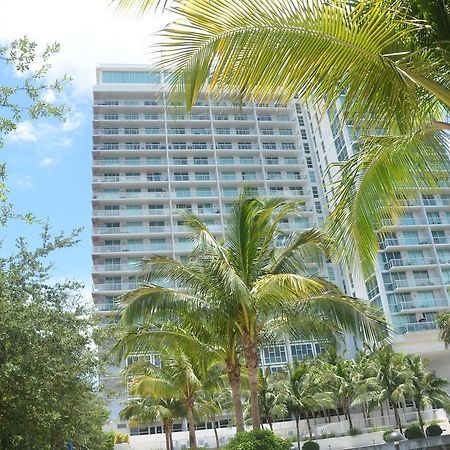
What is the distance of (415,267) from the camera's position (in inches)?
2395

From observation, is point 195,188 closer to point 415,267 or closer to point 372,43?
point 415,267

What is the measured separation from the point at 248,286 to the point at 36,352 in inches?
247

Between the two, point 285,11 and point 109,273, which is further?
point 109,273

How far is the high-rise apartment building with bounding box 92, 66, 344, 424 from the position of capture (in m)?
71.2

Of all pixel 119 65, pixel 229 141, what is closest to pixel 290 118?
pixel 229 141

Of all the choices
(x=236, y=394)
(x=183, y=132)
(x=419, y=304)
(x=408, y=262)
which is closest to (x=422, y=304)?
(x=419, y=304)

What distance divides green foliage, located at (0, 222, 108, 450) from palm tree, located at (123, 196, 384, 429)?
10.1 feet

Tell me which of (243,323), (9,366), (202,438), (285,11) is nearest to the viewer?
(285,11)

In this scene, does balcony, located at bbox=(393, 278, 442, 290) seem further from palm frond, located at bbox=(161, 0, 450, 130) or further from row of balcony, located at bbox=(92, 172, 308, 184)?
palm frond, located at bbox=(161, 0, 450, 130)

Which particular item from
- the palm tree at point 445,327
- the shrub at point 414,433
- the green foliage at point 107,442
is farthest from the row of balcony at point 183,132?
the shrub at point 414,433

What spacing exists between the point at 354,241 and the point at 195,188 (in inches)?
2768

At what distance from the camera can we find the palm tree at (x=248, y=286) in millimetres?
14570

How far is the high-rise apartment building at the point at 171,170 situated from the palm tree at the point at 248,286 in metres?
53.7

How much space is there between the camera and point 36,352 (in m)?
9.85
